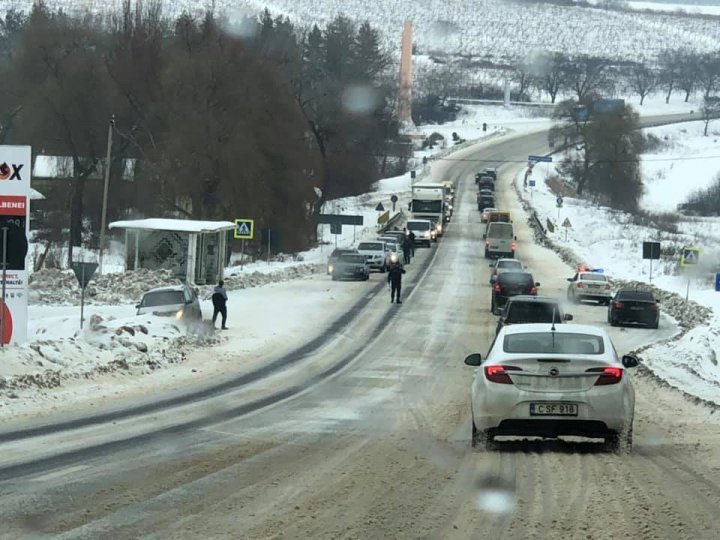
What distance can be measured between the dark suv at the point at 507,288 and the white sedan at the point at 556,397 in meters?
28.4

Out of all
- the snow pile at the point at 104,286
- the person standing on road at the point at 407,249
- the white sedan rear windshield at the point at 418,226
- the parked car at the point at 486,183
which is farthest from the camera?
the parked car at the point at 486,183

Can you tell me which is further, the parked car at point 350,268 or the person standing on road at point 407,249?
the person standing on road at point 407,249

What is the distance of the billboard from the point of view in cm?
2445

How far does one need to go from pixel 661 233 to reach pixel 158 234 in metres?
54.3

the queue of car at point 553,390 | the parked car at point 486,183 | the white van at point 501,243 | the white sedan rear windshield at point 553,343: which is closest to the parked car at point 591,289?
the white van at point 501,243

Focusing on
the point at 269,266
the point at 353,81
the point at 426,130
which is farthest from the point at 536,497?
the point at 426,130

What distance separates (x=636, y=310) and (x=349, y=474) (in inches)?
1162

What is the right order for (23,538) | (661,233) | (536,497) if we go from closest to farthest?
(23,538), (536,497), (661,233)

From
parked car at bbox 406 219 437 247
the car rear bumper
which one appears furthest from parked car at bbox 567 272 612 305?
the car rear bumper

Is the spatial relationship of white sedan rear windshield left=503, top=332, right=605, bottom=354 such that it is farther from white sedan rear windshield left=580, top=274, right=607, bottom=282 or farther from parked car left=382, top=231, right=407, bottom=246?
parked car left=382, top=231, right=407, bottom=246

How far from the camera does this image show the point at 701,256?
48.7 metres

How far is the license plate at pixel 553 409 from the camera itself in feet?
→ 45.9

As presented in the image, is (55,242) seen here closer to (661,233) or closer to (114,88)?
(114,88)

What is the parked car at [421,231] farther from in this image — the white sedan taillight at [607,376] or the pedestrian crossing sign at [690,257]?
the white sedan taillight at [607,376]
